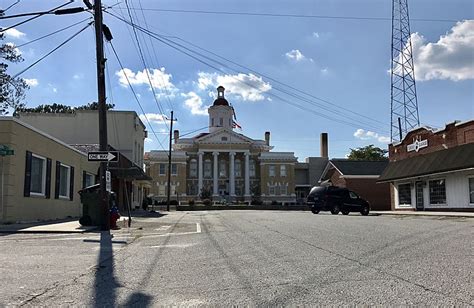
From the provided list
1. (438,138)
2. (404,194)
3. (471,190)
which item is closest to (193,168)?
(404,194)

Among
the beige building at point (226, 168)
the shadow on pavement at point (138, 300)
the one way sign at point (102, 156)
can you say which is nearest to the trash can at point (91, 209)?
the one way sign at point (102, 156)

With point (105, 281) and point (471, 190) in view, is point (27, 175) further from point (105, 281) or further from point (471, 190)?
point (471, 190)

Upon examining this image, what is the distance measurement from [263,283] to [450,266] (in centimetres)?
375

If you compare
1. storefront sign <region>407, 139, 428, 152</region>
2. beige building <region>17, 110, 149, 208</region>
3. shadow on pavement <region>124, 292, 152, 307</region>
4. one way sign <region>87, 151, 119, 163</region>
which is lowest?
shadow on pavement <region>124, 292, 152, 307</region>

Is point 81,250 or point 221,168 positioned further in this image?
point 221,168

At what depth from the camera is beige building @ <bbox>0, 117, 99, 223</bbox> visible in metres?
19.6

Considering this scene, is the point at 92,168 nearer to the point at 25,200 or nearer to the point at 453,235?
the point at 25,200

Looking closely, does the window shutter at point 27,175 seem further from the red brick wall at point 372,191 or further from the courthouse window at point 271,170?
the courthouse window at point 271,170

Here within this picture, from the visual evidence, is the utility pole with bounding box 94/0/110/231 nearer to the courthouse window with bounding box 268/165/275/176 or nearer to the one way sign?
the one way sign

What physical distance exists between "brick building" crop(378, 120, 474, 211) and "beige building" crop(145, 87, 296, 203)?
4281 centimetres

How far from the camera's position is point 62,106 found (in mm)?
80125

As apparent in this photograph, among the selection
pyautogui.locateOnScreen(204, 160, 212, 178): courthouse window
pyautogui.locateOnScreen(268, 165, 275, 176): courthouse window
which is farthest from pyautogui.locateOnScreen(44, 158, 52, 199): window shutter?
pyautogui.locateOnScreen(268, 165, 275, 176): courthouse window

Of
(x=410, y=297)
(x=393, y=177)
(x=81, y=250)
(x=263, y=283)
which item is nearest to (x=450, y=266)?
(x=410, y=297)

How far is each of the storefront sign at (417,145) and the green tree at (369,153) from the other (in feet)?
173
